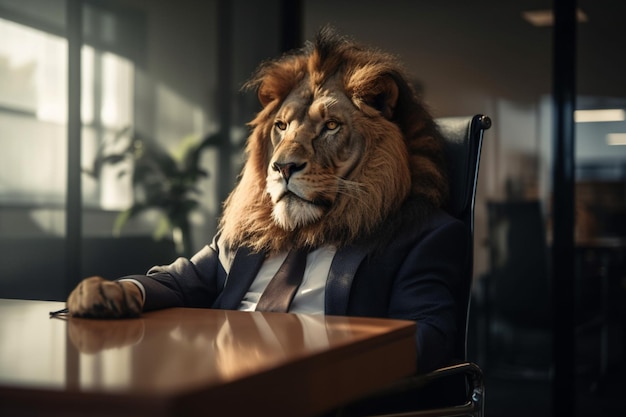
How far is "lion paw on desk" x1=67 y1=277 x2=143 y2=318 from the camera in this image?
132 centimetres

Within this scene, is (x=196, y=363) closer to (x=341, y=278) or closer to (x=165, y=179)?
(x=341, y=278)

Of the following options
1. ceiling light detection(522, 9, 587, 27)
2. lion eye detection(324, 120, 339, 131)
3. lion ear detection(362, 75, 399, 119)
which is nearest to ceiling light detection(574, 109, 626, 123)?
ceiling light detection(522, 9, 587, 27)

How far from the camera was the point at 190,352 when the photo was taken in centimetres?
95

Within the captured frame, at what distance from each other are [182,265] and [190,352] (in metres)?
0.98

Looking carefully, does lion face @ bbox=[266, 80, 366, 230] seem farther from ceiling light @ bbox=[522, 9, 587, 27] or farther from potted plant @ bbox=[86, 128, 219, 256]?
ceiling light @ bbox=[522, 9, 587, 27]

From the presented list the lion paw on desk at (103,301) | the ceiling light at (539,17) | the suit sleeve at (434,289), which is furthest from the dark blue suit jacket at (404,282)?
the ceiling light at (539,17)

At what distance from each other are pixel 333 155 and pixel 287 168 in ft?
0.38

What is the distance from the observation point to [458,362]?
171 cm

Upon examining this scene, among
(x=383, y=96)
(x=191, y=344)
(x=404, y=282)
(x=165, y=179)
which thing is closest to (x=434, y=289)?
(x=404, y=282)

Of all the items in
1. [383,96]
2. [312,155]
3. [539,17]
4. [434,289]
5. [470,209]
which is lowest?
[434,289]

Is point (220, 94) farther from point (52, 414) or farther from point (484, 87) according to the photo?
point (52, 414)

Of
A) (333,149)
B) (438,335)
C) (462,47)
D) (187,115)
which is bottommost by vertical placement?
(438,335)

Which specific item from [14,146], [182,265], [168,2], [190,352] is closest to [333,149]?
[182,265]

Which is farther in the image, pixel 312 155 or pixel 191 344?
pixel 312 155
